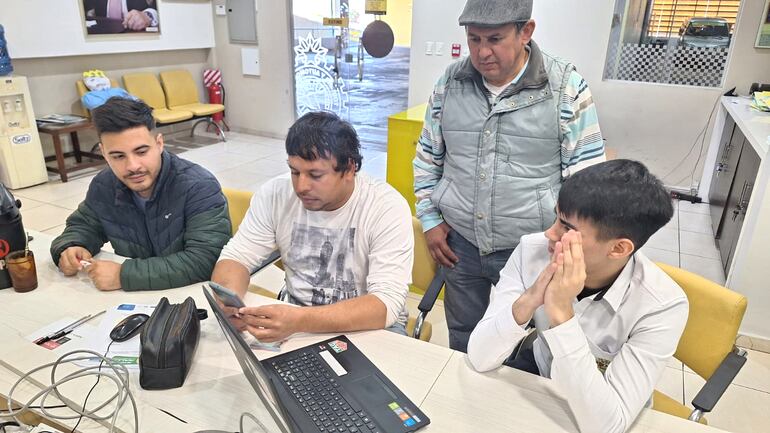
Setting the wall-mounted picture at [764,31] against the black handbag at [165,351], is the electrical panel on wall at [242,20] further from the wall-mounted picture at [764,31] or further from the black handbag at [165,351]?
the black handbag at [165,351]

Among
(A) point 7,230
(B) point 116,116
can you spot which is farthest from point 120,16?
(A) point 7,230

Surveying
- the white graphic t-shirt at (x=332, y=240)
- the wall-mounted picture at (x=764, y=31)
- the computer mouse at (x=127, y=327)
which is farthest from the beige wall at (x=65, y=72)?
the wall-mounted picture at (x=764, y=31)

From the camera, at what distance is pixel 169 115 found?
591cm

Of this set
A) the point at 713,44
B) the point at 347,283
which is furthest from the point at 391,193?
the point at 713,44

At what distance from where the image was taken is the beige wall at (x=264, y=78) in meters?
6.43

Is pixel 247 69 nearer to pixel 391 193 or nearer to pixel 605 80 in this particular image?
pixel 605 80

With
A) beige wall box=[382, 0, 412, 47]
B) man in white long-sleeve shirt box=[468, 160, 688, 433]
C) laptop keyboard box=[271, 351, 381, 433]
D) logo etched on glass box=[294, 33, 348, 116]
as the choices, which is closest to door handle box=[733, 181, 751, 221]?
man in white long-sleeve shirt box=[468, 160, 688, 433]

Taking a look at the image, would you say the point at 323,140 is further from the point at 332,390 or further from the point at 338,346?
the point at 332,390

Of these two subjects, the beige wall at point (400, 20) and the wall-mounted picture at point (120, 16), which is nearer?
the wall-mounted picture at point (120, 16)

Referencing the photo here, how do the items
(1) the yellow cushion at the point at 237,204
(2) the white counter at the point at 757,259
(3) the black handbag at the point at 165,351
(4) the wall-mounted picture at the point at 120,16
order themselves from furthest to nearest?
(4) the wall-mounted picture at the point at 120,16 < (2) the white counter at the point at 757,259 < (1) the yellow cushion at the point at 237,204 < (3) the black handbag at the point at 165,351

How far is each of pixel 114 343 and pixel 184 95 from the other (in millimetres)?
5859

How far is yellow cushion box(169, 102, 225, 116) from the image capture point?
246 inches

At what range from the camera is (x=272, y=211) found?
1677mm

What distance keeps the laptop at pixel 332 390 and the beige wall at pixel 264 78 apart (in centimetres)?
585
